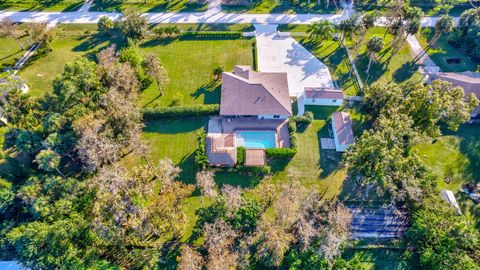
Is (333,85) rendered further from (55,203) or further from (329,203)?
(55,203)

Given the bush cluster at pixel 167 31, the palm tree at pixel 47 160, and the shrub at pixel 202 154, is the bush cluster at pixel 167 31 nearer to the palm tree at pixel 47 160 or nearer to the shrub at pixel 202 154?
the shrub at pixel 202 154

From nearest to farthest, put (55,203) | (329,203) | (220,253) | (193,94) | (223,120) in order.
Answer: (220,253) → (55,203) → (329,203) → (223,120) → (193,94)

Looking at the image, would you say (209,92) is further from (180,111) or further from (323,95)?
(323,95)

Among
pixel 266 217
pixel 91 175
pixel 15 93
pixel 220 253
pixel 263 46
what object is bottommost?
pixel 266 217

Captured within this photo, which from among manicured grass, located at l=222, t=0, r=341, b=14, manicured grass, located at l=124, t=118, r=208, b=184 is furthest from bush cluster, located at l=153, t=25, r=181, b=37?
manicured grass, located at l=124, t=118, r=208, b=184

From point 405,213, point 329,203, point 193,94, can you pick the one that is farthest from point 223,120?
point 405,213

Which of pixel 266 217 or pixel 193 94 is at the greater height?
pixel 193 94

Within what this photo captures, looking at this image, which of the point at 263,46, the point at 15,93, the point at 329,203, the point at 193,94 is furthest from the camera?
the point at 263,46
